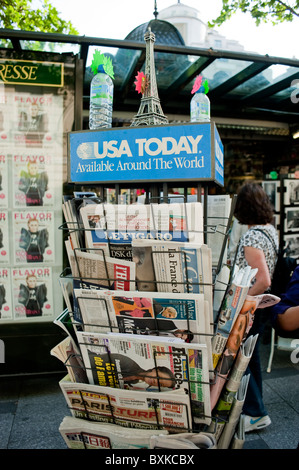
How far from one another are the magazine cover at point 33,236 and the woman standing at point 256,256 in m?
1.51

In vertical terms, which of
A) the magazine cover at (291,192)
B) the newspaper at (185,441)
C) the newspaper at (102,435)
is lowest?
the newspaper at (102,435)

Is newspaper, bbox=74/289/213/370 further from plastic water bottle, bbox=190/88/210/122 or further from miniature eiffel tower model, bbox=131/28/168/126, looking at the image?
plastic water bottle, bbox=190/88/210/122

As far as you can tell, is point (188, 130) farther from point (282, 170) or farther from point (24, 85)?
point (282, 170)

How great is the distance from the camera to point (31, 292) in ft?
9.37

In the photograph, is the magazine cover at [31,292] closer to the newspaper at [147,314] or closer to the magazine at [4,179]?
the magazine at [4,179]

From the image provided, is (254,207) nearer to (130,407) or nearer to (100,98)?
(100,98)

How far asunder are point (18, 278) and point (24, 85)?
1.51 meters

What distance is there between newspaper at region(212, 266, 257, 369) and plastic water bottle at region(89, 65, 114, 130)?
0.88 metres

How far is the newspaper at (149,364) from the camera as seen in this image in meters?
0.98

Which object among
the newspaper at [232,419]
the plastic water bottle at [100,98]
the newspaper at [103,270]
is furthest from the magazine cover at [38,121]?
the newspaper at [232,419]

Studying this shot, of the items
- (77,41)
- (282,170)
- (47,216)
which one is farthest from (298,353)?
(282,170)

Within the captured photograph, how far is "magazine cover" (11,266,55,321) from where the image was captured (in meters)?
2.85

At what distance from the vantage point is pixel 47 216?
2.83 m

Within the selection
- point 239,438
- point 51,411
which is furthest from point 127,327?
point 51,411
